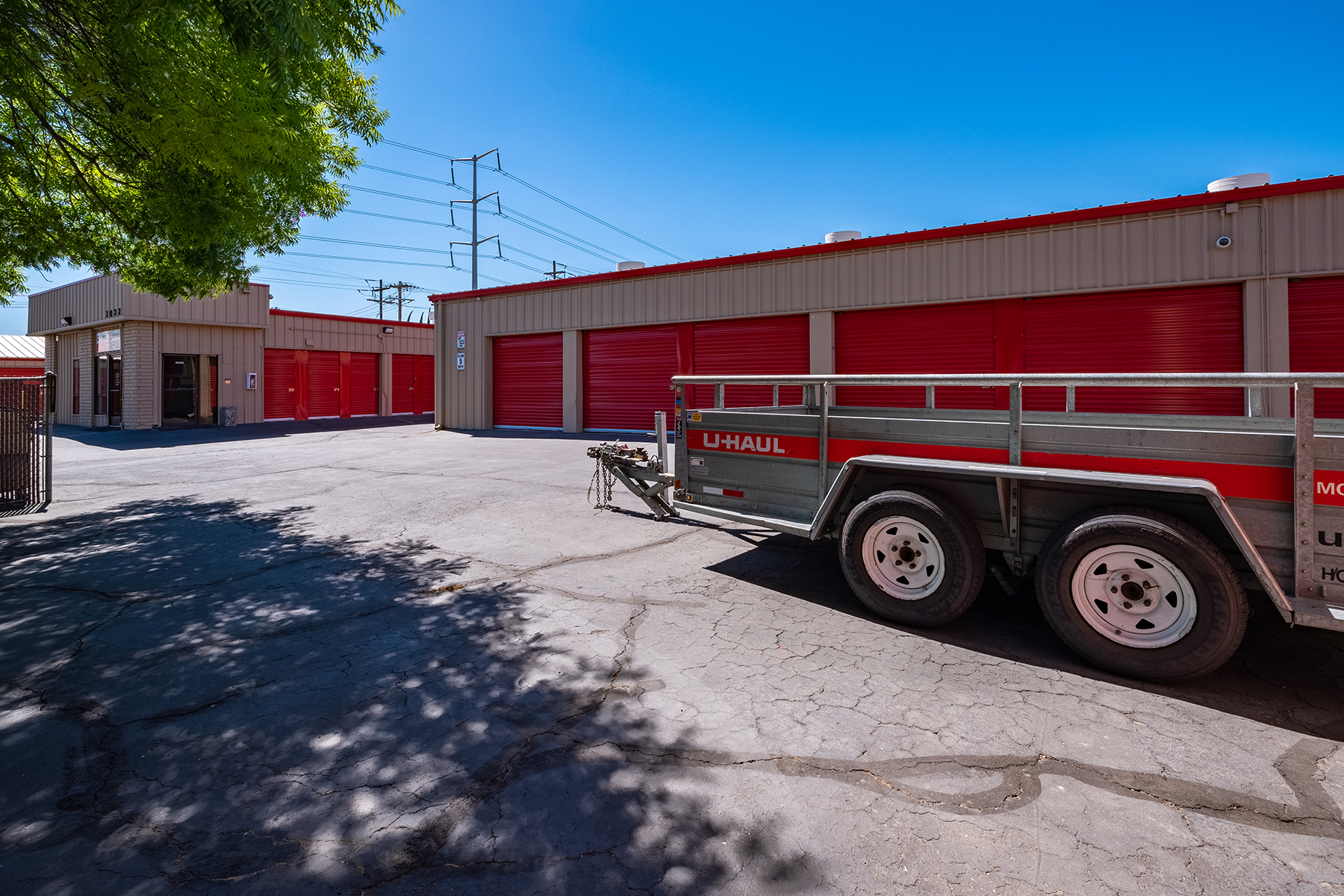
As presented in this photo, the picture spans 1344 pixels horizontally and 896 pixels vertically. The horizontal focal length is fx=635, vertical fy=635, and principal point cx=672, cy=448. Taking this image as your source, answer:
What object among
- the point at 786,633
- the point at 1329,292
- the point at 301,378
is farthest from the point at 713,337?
the point at 301,378

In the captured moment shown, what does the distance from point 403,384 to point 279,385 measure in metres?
6.43

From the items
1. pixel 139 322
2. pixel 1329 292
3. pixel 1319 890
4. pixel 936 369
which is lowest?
pixel 1319 890

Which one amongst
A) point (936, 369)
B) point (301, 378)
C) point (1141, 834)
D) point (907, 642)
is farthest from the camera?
point (301, 378)

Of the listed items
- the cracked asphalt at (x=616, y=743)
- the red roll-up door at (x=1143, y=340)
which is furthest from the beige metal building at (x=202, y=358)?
the red roll-up door at (x=1143, y=340)

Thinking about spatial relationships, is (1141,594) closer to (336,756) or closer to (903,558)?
(903,558)

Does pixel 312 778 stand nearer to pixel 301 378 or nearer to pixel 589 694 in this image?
pixel 589 694

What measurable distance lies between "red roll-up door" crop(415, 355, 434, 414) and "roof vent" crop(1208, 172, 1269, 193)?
33.2m

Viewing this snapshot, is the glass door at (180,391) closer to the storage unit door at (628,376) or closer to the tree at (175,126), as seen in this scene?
the storage unit door at (628,376)

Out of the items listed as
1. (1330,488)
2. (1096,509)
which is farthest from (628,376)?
(1330,488)

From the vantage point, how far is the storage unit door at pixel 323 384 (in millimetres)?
30125

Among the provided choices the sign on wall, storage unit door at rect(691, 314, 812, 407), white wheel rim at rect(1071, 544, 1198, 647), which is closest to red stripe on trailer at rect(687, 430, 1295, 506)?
white wheel rim at rect(1071, 544, 1198, 647)

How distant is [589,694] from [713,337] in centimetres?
1502

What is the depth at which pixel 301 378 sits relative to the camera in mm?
29672

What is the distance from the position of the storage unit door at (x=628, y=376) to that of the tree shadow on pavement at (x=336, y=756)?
1387cm
